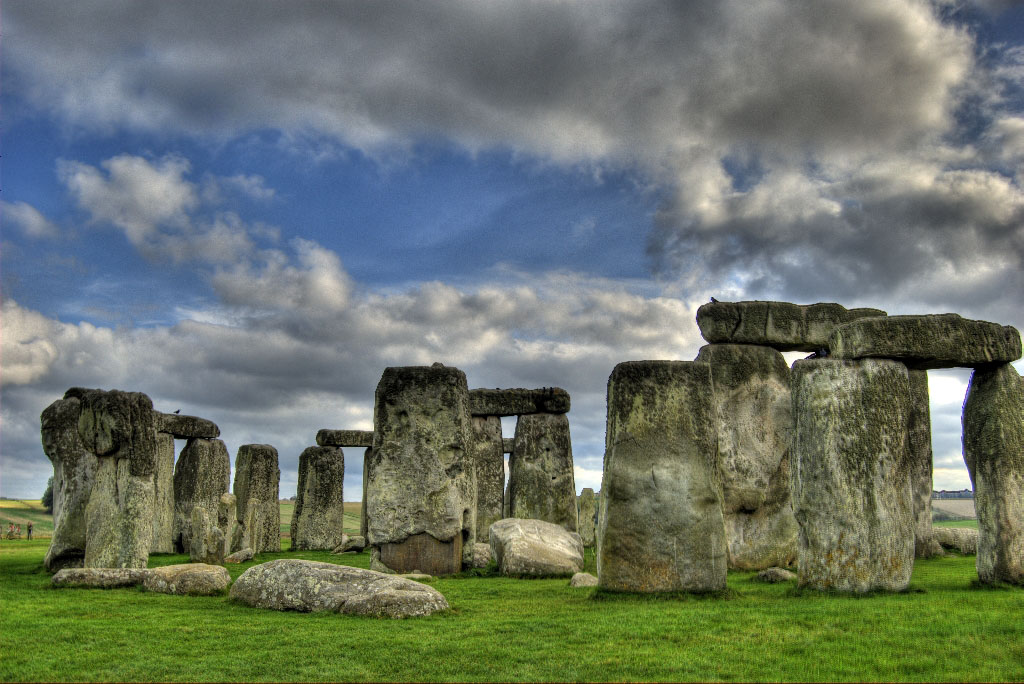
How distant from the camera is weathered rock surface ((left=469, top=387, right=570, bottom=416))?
21.7 m

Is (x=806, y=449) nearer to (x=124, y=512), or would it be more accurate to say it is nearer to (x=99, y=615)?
(x=99, y=615)

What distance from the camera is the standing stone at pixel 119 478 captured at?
12.4 meters

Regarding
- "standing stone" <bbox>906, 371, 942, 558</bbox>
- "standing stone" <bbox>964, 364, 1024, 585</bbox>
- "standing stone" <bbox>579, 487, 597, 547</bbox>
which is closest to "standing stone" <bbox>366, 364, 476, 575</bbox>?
"standing stone" <bbox>906, 371, 942, 558</bbox>

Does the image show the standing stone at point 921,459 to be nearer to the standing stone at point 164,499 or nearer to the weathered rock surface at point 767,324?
the weathered rock surface at point 767,324

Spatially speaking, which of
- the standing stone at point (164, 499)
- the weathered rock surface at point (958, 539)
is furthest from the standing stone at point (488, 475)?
the weathered rock surface at point (958, 539)

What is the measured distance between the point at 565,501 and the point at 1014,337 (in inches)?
475

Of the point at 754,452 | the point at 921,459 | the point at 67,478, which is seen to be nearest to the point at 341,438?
the point at 67,478

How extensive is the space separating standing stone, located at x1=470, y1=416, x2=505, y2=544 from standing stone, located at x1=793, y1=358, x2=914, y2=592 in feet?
41.8

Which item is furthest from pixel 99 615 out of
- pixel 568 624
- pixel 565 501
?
pixel 565 501

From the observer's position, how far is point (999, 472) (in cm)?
1041

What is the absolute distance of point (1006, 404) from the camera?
1054cm

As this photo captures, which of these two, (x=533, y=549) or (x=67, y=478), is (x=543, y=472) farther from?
(x=67, y=478)

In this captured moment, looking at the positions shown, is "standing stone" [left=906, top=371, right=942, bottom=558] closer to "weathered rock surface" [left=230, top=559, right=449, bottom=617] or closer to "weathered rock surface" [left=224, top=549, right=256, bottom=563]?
"weathered rock surface" [left=230, top=559, right=449, bottom=617]

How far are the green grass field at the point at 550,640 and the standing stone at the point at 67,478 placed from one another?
12.4ft
